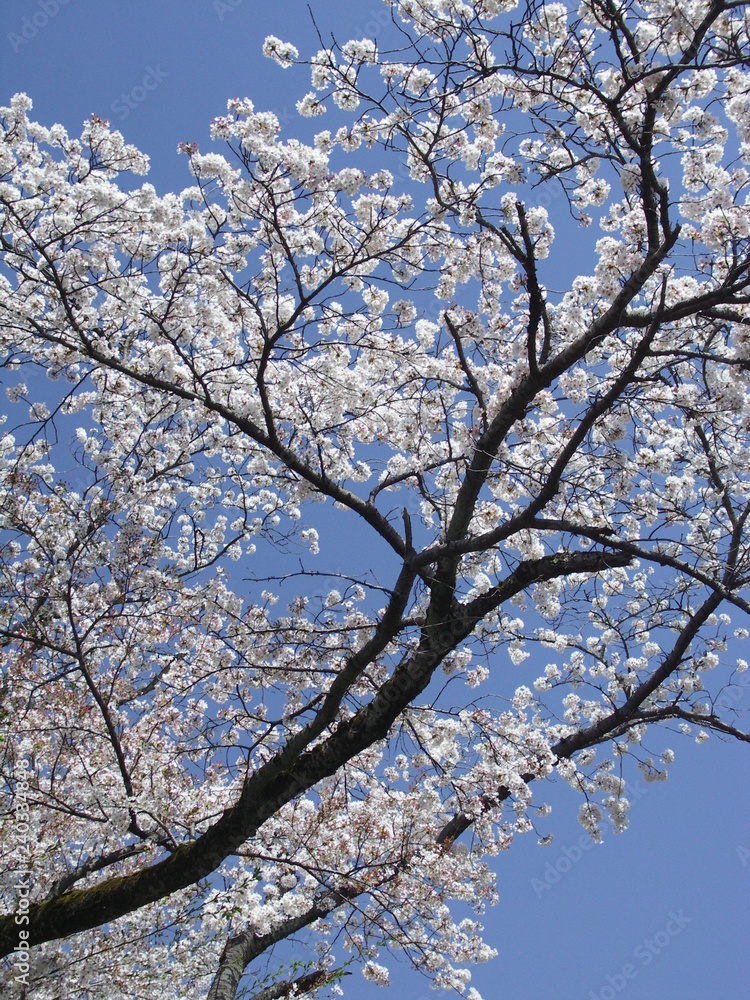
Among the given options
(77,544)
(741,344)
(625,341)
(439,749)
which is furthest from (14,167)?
(439,749)

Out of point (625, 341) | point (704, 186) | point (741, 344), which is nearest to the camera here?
point (741, 344)

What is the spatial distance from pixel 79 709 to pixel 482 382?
173 inches

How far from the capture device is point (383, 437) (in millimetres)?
5695

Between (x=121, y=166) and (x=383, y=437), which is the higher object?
(x=121, y=166)

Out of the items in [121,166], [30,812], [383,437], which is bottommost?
[30,812]

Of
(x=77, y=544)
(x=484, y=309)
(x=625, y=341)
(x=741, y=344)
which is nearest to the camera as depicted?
(x=741, y=344)

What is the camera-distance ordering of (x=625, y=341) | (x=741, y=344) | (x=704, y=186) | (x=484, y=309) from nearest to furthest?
(x=741, y=344)
(x=704, y=186)
(x=625, y=341)
(x=484, y=309)

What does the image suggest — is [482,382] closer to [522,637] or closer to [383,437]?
[383,437]

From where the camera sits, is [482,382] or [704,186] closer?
[704,186]

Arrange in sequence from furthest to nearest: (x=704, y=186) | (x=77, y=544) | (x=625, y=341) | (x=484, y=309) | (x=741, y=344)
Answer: (x=77, y=544)
(x=484, y=309)
(x=625, y=341)
(x=704, y=186)
(x=741, y=344)

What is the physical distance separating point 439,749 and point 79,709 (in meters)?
3.26

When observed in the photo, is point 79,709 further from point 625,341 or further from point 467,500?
point 625,341

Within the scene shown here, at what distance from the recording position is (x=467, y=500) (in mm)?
4250

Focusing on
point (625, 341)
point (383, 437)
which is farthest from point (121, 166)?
point (625, 341)
